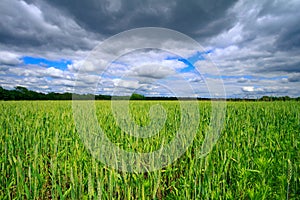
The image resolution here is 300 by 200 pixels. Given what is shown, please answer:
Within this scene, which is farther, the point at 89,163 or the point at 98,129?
the point at 98,129

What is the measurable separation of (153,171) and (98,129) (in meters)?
2.13

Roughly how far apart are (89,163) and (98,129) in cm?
166

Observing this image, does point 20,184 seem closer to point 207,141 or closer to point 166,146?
point 166,146

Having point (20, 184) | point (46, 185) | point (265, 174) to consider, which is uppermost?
point (265, 174)

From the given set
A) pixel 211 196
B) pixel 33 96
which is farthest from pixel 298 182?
pixel 33 96

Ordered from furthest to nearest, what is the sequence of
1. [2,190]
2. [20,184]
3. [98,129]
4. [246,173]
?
[98,129] → [2,190] → [20,184] → [246,173]

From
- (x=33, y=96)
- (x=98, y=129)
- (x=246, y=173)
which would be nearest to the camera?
(x=246, y=173)

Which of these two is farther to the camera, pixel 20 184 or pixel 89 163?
pixel 89 163

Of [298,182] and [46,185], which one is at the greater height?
[298,182]

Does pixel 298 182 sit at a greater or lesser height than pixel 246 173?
lesser

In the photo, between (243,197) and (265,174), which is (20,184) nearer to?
(243,197)

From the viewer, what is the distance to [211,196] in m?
1.66

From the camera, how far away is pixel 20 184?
77.1 inches

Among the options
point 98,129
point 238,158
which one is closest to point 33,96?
point 98,129
